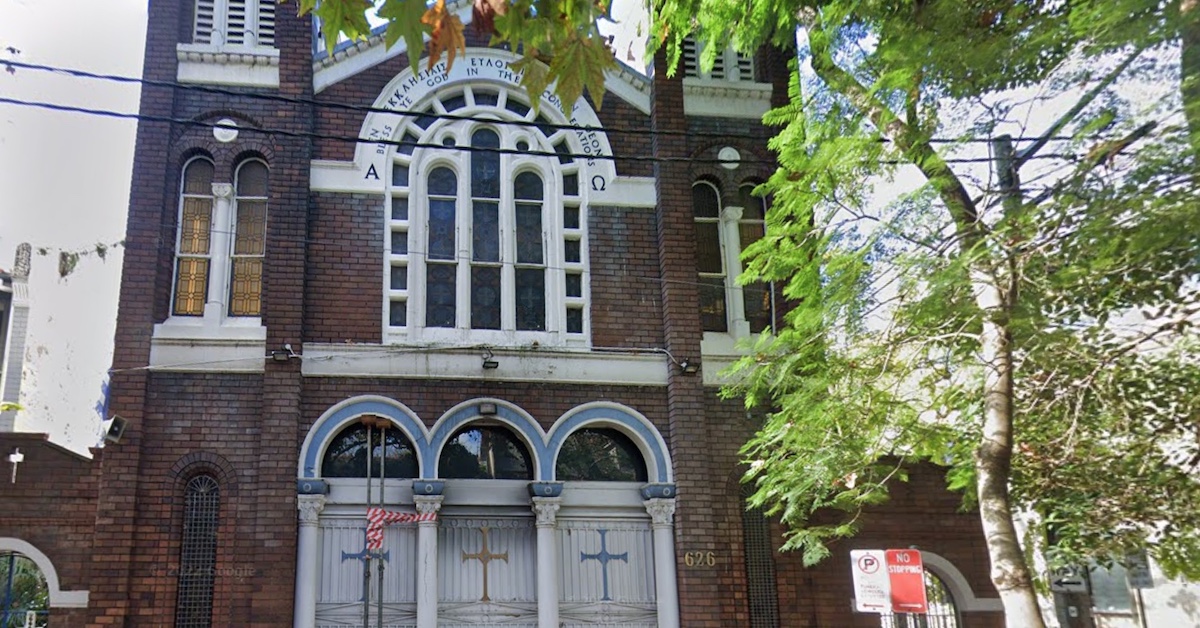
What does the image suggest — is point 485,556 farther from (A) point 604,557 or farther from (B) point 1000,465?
(B) point 1000,465

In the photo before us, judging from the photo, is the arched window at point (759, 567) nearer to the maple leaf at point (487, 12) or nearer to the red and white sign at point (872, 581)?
the red and white sign at point (872, 581)

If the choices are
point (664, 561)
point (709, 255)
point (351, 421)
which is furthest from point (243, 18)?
point (664, 561)

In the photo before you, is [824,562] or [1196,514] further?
[824,562]

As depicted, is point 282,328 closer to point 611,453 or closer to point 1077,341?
point 611,453

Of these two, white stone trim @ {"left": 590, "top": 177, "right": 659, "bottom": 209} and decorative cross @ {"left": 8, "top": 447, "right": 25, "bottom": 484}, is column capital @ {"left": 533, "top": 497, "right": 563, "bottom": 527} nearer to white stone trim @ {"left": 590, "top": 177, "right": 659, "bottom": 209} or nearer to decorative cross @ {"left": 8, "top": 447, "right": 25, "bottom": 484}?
white stone trim @ {"left": 590, "top": 177, "right": 659, "bottom": 209}

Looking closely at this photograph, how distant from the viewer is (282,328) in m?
12.2

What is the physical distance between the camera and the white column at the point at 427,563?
11.7 m

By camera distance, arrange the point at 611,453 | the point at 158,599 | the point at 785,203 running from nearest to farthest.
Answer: the point at 785,203 → the point at 158,599 → the point at 611,453

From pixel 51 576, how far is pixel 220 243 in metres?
4.35

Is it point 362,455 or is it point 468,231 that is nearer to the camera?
point 362,455

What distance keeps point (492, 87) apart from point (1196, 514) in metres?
9.80

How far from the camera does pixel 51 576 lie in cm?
1123

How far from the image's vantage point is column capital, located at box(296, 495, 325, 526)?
11.8 meters

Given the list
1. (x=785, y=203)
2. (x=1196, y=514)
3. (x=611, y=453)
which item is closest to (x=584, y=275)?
(x=611, y=453)
